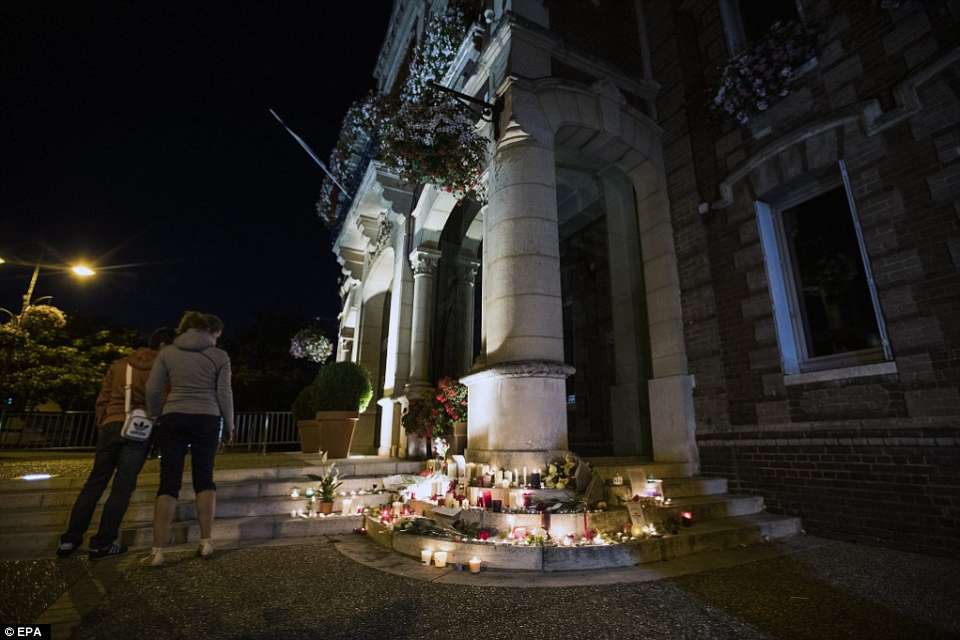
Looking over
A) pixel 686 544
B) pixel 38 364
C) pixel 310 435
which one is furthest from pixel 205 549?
pixel 38 364

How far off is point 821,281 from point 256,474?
23.5ft

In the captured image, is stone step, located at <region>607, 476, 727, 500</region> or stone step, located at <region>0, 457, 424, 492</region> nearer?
stone step, located at <region>0, 457, 424, 492</region>

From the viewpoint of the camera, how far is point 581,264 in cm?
1008

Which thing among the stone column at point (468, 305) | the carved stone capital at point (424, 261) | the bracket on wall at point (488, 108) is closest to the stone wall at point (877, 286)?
the bracket on wall at point (488, 108)

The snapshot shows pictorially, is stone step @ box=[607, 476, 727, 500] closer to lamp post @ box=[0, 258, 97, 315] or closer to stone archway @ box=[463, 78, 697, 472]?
stone archway @ box=[463, 78, 697, 472]

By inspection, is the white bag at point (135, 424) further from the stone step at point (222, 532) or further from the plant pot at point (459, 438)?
the plant pot at point (459, 438)

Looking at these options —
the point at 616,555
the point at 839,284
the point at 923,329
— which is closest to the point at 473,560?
the point at 616,555

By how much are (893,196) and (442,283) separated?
30.2 feet

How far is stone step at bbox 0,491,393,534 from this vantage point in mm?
4047

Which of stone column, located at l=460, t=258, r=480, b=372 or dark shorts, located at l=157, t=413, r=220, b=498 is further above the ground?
stone column, located at l=460, t=258, r=480, b=372

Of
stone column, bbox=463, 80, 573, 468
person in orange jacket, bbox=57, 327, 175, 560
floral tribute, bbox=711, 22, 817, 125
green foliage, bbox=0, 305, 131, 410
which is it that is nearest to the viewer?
person in orange jacket, bbox=57, 327, 175, 560

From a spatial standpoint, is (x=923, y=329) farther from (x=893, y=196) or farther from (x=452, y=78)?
(x=452, y=78)

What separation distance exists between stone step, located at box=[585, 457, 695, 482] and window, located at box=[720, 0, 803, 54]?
586 cm

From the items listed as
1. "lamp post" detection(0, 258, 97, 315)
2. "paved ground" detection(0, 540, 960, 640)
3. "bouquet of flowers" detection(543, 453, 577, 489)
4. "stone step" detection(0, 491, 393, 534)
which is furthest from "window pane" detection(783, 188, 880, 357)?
"lamp post" detection(0, 258, 97, 315)
